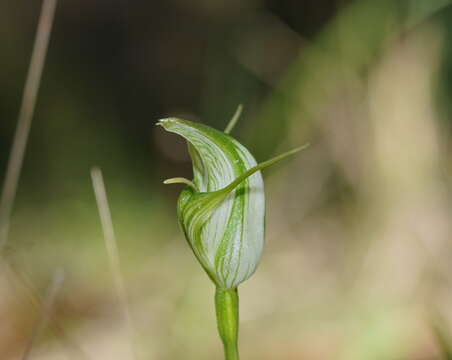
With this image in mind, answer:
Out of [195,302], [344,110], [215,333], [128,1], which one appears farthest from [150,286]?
[128,1]

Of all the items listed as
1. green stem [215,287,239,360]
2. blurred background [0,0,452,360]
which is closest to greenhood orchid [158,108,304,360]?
green stem [215,287,239,360]

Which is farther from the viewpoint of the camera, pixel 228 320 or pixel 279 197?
pixel 279 197

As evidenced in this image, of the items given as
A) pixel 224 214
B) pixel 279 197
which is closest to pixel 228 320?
pixel 224 214

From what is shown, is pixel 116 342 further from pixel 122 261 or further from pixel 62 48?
pixel 62 48

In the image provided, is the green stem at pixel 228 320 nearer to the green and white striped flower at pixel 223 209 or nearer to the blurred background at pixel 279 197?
the green and white striped flower at pixel 223 209

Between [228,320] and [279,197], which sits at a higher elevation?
[279,197]

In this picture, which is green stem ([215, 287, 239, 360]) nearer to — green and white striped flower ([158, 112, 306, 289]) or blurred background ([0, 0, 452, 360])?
green and white striped flower ([158, 112, 306, 289])

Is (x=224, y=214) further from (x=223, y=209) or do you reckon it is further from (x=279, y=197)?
(x=279, y=197)
